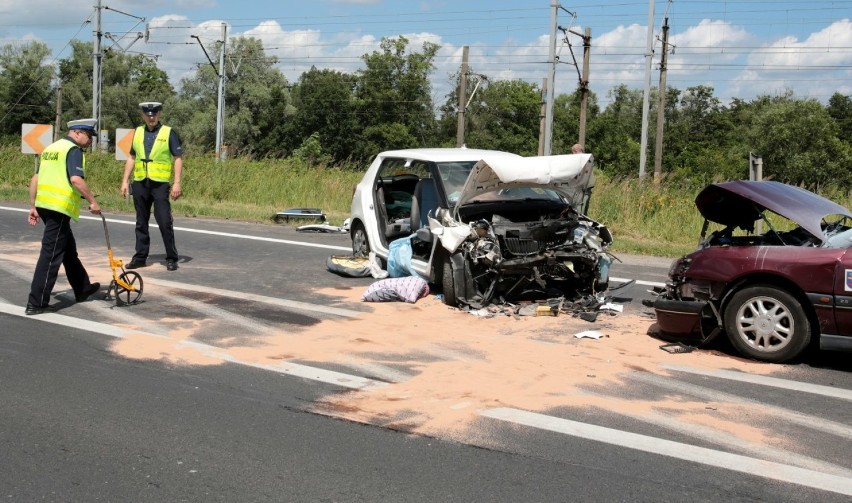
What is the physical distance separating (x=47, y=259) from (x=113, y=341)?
5.42 feet

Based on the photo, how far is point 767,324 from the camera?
7.02 m

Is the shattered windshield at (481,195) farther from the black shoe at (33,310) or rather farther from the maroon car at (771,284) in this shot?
the black shoe at (33,310)

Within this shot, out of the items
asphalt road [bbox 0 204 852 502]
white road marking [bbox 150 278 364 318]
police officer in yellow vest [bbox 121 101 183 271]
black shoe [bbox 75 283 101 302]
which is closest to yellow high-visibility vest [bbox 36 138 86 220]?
black shoe [bbox 75 283 101 302]

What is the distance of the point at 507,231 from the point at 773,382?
3.33m

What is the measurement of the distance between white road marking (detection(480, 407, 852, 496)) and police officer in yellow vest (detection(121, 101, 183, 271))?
22.5 ft

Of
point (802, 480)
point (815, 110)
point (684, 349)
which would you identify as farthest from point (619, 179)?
point (815, 110)

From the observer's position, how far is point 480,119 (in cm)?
9644

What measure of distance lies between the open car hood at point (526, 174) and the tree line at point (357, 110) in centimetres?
7393

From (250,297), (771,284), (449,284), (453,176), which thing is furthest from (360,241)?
(771,284)

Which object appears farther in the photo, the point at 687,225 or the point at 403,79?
the point at 403,79

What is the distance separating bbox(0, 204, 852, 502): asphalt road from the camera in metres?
4.44

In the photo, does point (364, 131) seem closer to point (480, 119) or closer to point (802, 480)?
point (480, 119)

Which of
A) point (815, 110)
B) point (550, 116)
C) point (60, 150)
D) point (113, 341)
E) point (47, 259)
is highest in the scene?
point (815, 110)

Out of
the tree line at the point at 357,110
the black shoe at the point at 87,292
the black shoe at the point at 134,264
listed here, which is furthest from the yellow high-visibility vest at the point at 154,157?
the tree line at the point at 357,110
